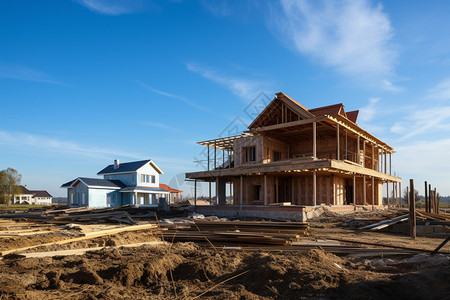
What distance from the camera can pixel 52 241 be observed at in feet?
31.1

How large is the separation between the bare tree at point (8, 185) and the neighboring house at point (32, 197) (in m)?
13.0

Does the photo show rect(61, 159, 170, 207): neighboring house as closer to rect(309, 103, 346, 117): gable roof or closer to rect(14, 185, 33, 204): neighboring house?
rect(309, 103, 346, 117): gable roof

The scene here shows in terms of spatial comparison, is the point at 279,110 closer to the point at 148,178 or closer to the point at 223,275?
the point at 223,275

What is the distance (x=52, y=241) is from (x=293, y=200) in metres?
20.2

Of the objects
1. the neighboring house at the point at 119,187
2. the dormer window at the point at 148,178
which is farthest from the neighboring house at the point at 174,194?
the dormer window at the point at 148,178

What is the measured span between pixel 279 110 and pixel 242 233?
16.1 m

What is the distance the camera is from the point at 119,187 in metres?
39.1

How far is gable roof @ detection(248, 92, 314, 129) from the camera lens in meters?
22.5

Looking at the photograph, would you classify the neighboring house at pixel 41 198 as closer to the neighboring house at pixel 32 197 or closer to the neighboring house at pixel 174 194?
the neighboring house at pixel 32 197

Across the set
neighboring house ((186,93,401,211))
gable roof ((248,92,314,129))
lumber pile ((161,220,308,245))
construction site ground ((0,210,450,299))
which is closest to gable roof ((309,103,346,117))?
neighboring house ((186,93,401,211))

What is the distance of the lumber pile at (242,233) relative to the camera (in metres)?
9.28

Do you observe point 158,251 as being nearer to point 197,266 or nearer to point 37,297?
point 197,266

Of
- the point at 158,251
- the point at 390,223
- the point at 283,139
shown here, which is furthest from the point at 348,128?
the point at 158,251

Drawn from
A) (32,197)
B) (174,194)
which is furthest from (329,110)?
(32,197)
